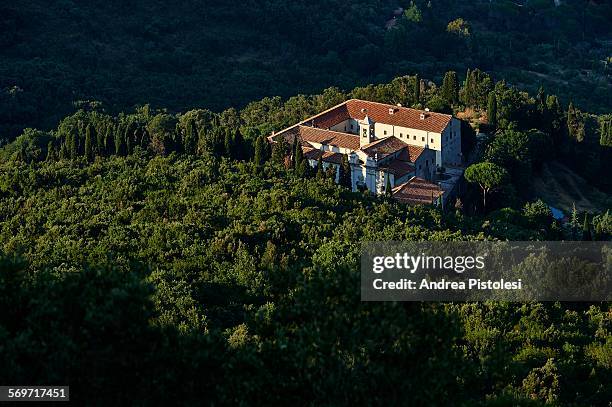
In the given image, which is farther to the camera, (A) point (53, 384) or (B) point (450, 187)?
(B) point (450, 187)

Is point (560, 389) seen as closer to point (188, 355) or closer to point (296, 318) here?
point (296, 318)

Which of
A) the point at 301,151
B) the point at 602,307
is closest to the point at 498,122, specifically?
the point at 301,151

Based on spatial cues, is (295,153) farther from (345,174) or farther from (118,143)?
(118,143)

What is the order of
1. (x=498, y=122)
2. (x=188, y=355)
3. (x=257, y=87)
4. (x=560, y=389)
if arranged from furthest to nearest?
(x=257, y=87), (x=498, y=122), (x=560, y=389), (x=188, y=355)

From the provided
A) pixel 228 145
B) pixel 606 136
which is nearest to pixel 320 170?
pixel 228 145

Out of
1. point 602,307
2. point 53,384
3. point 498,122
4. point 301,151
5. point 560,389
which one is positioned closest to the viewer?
point 53,384

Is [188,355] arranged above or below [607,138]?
above

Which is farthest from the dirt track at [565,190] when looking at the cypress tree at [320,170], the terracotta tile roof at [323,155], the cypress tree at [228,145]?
the cypress tree at [228,145]
